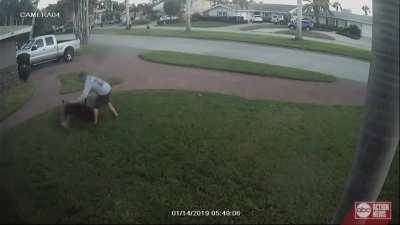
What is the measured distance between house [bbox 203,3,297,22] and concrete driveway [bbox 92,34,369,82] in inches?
5.7

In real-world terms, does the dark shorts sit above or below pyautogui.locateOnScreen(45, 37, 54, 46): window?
below

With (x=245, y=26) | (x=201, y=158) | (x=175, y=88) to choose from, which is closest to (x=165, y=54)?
(x=175, y=88)

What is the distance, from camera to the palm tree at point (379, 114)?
4.15 ft

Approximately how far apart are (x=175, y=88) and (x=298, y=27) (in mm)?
651

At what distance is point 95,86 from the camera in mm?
1598

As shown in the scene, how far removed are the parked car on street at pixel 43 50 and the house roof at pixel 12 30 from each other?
0.05 m

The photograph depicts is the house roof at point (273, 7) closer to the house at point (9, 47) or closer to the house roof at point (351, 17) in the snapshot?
the house roof at point (351, 17)

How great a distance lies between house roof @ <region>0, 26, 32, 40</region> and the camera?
1.47m

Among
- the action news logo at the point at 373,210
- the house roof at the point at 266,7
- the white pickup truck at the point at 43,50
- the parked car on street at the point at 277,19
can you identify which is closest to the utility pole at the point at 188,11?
the house roof at the point at 266,7

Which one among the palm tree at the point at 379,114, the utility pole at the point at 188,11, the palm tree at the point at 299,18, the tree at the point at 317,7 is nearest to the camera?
the palm tree at the point at 379,114

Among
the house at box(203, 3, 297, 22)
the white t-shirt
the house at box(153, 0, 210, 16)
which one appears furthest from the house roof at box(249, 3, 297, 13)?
the white t-shirt

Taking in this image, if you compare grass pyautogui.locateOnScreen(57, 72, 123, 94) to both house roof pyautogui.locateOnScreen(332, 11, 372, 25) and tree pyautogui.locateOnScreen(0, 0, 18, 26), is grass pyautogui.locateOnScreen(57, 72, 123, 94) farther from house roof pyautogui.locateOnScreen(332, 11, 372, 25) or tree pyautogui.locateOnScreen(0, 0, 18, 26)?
house roof pyautogui.locateOnScreen(332, 11, 372, 25)

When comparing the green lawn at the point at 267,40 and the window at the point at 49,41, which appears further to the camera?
the green lawn at the point at 267,40

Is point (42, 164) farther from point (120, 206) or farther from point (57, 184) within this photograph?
point (120, 206)
